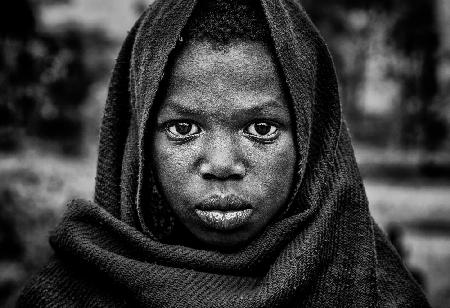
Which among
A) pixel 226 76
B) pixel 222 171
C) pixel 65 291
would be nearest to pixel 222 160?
pixel 222 171

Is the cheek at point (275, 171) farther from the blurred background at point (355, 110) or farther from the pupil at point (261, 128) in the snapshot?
the blurred background at point (355, 110)

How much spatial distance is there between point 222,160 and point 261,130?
20 cm

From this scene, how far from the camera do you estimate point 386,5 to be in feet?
45.9

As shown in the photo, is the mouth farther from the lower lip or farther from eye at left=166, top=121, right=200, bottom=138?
eye at left=166, top=121, right=200, bottom=138

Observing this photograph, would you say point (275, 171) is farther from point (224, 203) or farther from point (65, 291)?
point (65, 291)

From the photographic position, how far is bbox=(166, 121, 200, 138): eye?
67.9 inches

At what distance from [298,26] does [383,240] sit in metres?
1.00

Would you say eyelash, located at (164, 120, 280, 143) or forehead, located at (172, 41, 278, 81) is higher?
forehead, located at (172, 41, 278, 81)

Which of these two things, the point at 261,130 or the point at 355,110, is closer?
the point at 261,130

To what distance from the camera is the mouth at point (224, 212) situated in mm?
1644

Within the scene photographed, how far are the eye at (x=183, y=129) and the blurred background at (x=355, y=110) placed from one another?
3741 mm

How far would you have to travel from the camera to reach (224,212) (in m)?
1.66

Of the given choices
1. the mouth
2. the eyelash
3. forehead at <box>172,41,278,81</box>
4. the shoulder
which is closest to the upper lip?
the mouth

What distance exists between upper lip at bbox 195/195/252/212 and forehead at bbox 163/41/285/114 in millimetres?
304
